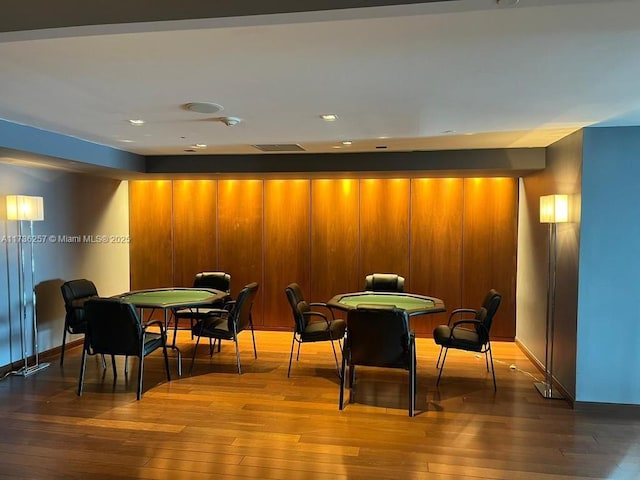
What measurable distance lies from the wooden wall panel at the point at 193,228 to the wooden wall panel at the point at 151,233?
13 cm

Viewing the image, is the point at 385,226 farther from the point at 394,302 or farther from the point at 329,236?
the point at 394,302

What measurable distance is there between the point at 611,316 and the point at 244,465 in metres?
3.44

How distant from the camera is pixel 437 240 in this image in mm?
6633

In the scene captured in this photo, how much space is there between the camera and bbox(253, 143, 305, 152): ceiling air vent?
202 inches

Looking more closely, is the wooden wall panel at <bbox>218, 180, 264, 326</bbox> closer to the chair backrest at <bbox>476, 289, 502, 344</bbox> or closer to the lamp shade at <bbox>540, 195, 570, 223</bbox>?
the chair backrest at <bbox>476, 289, 502, 344</bbox>

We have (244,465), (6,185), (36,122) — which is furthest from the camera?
(6,185)

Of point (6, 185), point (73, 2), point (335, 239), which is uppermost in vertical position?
point (73, 2)

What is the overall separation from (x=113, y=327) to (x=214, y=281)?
214cm

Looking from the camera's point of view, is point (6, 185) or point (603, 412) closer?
point (603, 412)

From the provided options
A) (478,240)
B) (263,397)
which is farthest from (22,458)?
(478,240)

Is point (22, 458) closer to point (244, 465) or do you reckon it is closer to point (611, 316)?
point (244, 465)

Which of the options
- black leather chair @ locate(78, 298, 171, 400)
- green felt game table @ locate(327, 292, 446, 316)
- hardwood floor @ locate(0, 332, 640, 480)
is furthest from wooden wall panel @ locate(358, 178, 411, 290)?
black leather chair @ locate(78, 298, 171, 400)

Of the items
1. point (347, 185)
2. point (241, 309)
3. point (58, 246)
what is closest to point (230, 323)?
point (241, 309)

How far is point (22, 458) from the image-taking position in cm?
322
